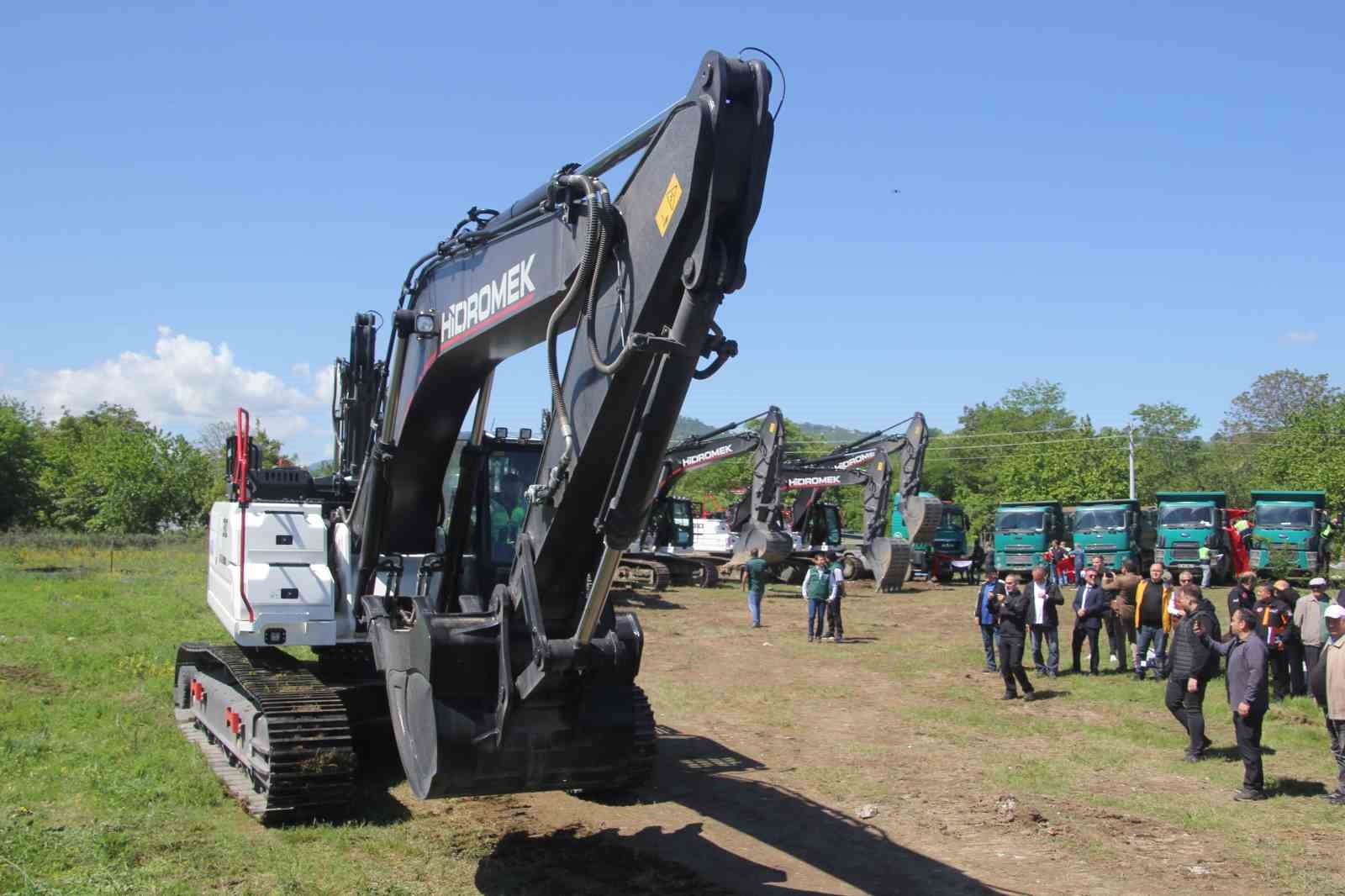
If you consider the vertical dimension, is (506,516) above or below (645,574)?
above

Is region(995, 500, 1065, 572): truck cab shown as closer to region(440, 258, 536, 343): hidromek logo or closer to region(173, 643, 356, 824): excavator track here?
region(173, 643, 356, 824): excavator track

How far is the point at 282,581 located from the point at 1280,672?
12.4 metres

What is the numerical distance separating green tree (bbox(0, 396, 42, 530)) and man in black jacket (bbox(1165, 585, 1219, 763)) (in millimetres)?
57756

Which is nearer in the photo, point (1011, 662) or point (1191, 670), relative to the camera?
point (1191, 670)

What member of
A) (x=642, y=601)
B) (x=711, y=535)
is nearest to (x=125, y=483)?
(x=711, y=535)

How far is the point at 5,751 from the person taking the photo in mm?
10828

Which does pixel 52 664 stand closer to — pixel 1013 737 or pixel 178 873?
pixel 178 873

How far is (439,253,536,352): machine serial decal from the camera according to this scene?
6.59 meters

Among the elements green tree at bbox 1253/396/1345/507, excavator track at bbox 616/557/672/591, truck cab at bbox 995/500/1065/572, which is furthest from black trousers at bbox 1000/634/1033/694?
green tree at bbox 1253/396/1345/507

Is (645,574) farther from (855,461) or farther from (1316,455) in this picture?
(1316,455)

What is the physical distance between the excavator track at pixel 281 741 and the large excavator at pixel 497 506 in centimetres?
2

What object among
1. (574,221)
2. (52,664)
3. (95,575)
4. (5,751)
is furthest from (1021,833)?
(95,575)

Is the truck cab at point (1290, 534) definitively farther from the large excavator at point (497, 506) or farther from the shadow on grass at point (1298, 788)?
the large excavator at point (497, 506)

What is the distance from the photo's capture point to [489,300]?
7016mm
